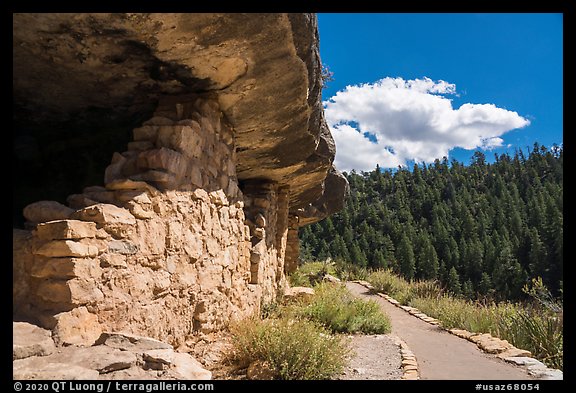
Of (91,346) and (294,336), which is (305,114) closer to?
(294,336)

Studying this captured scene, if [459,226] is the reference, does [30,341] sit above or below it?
below

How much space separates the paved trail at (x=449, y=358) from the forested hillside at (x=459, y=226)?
20382 millimetres

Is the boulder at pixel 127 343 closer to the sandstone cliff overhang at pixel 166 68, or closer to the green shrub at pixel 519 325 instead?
the sandstone cliff overhang at pixel 166 68

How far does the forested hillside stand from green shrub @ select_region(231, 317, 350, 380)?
76.9 feet

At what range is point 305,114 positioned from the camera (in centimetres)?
498

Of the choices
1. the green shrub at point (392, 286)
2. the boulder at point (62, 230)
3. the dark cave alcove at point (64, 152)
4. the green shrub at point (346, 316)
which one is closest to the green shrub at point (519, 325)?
the green shrub at point (346, 316)

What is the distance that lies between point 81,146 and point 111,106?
0.67 metres

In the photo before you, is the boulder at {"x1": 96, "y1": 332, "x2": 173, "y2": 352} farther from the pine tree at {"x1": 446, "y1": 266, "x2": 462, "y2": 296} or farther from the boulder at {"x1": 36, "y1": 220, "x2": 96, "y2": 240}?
the pine tree at {"x1": 446, "y1": 266, "x2": 462, "y2": 296}

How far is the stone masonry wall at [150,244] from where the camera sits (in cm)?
245

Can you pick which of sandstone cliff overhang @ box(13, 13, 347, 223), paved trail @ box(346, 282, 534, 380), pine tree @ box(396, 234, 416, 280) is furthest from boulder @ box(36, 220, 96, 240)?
pine tree @ box(396, 234, 416, 280)

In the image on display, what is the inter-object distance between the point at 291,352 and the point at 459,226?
44.4 metres

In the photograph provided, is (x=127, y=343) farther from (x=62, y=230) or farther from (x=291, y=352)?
(x=291, y=352)

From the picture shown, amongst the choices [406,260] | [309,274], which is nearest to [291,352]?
[309,274]

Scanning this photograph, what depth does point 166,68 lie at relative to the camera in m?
3.70
